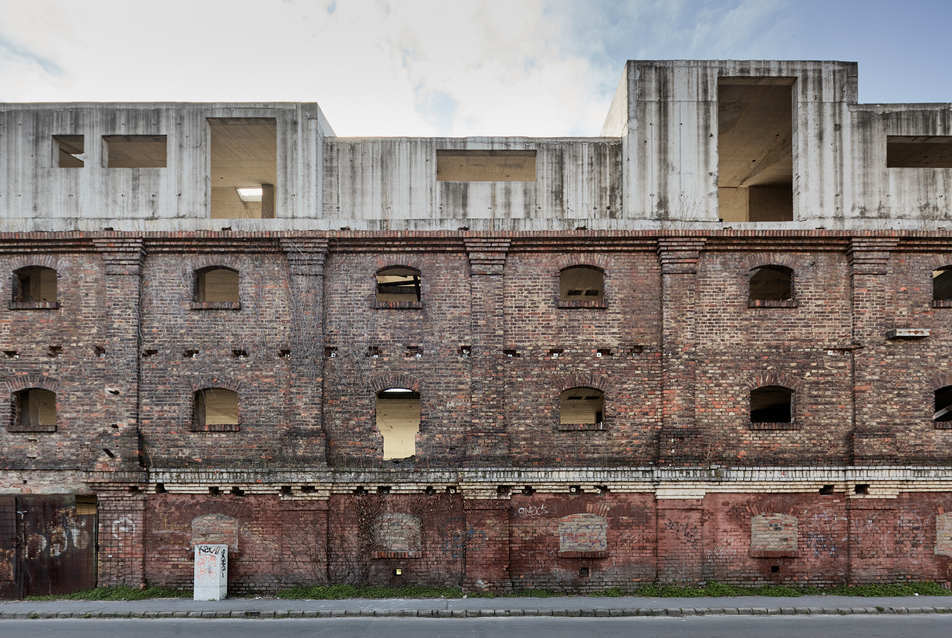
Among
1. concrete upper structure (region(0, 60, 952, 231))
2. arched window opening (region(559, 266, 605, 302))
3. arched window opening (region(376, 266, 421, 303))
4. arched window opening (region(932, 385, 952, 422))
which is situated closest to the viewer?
concrete upper structure (region(0, 60, 952, 231))

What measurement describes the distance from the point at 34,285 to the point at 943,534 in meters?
22.8

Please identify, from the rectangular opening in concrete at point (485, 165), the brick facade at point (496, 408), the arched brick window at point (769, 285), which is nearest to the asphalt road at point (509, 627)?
the brick facade at point (496, 408)

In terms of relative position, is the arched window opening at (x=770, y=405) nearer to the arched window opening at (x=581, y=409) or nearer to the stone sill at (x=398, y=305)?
the arched window opening at (x=581, y=409)

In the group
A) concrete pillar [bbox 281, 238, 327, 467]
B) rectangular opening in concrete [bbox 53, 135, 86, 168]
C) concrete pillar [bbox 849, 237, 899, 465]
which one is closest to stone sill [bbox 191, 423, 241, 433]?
concrete pillar [bbox 281, 238, 327, 467]

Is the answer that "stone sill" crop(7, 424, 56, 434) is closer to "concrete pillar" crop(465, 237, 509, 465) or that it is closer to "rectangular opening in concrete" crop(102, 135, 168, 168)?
"rectangular opening in concrete" crop(102, 135, 168, 168)

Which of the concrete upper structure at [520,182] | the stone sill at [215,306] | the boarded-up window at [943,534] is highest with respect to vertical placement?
the concrete upper structure at [520,182]

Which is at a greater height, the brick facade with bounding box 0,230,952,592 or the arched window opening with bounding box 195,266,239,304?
the arched window opening with bounding box 195,266,239,304

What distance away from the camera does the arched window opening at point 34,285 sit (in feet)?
44.9

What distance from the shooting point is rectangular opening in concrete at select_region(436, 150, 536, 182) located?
14.4 m

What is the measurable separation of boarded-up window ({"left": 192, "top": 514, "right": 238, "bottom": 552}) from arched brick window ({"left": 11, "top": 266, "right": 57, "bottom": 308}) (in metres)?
6.16

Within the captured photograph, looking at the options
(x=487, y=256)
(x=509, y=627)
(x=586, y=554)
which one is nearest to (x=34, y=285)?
(x=487, y=256)

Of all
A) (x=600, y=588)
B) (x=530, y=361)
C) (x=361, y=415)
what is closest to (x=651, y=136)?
(x=530, y=361)

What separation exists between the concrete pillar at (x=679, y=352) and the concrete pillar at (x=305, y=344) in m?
7.92

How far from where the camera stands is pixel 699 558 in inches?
519
